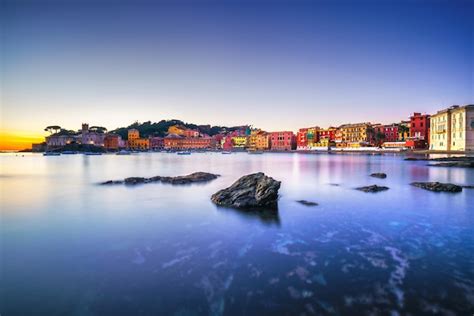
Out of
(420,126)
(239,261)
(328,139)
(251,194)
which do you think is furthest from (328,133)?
(239,261)

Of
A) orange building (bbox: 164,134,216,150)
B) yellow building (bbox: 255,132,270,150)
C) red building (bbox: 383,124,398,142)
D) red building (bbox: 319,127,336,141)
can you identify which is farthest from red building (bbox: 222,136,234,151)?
red building (bbox: 383,124,398,142)

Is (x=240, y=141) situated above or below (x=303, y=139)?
above

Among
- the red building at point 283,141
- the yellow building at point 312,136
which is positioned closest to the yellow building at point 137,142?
the red building at point 283,141

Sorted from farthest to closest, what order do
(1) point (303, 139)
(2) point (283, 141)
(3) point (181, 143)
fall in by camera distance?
1. (3) point (181, 143)
2. (2) point (283, 141)
3. (1) point (303, 139)

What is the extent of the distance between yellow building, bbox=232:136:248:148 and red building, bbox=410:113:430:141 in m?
77.5

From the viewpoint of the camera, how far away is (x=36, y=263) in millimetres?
6559

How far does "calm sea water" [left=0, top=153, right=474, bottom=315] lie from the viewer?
4.69 meters

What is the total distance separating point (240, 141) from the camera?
140625mm

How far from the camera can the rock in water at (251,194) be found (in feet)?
41.1

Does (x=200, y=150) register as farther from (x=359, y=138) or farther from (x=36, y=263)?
(x=36, y=263)

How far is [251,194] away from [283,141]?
4155 inches

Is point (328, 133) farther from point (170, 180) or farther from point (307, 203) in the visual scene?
point (307, 203)

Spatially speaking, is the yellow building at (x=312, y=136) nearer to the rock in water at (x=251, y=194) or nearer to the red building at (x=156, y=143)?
the red building at (x=156, y=143)

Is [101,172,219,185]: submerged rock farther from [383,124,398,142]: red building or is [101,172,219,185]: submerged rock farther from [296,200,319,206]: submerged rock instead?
[383,124,398,142]: red building
